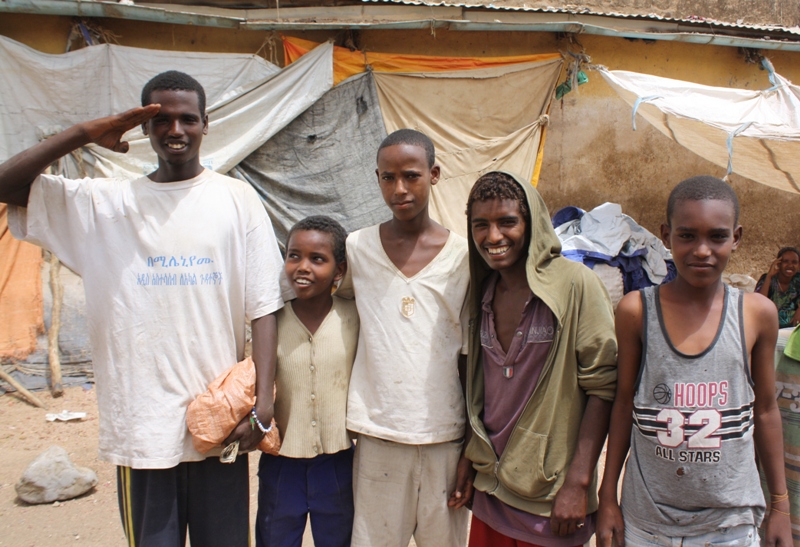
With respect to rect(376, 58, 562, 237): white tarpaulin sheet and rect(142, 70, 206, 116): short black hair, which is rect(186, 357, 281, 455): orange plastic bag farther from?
rect(376, 58, 562, 237): white tarpaulin sheet

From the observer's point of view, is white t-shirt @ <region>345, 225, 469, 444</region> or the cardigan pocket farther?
white t-shirt @ <region>345, 225, 469, 444</region>

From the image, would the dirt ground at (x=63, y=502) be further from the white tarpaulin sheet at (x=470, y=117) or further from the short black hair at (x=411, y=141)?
the white tarpaulin sheet at (x=470, y=117)

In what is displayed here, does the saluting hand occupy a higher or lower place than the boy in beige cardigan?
higher

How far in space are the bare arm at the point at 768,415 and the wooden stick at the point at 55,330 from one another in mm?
4609

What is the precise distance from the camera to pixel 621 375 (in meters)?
1.70

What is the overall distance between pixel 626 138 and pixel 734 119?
2127mm

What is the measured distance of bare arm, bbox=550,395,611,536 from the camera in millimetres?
1688

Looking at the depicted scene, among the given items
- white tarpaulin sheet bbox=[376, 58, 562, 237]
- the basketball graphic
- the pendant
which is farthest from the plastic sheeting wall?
the basketball graphic

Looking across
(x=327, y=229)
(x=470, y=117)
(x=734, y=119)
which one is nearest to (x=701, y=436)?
(x=327, y=229)

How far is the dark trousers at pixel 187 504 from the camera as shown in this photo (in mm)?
1836

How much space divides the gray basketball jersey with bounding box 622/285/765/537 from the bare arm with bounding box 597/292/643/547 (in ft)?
0.15

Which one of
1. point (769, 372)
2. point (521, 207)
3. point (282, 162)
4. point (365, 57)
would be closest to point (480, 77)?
point (365, 57)

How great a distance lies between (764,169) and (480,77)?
96.4 inches

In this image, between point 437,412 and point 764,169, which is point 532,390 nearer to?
point 437,412
